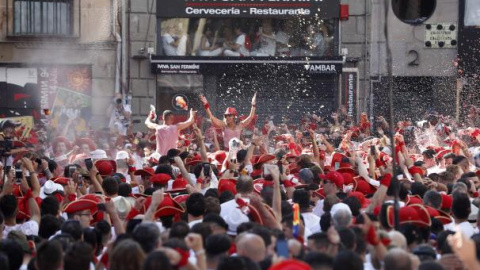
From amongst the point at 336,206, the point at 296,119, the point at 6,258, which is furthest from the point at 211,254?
the point at 296,119

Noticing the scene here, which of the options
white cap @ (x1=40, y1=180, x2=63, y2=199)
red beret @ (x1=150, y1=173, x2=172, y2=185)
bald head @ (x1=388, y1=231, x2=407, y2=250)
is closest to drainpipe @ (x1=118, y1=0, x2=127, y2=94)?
white cap @ (x1=40, y1=180, x2=63, y2=199)

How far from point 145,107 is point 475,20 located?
8.10 metres

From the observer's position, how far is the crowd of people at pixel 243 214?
24.4 feet

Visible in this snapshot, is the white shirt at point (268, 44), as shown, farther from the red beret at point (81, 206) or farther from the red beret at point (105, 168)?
the red beret at point (81, 206)

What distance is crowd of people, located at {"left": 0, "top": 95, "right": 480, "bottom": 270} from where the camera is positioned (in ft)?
24.4

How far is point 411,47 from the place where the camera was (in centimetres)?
2923

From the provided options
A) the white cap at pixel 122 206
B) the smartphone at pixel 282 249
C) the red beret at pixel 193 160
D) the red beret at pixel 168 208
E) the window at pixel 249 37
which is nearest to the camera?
the smartphone at pixel 282 249

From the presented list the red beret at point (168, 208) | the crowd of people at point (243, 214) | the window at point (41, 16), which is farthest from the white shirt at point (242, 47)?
the red beret at point (168, 208)

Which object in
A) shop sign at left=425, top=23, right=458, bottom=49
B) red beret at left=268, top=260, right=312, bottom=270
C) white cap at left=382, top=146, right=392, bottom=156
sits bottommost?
red beret at left=268, top=260, right=312, bottom=270

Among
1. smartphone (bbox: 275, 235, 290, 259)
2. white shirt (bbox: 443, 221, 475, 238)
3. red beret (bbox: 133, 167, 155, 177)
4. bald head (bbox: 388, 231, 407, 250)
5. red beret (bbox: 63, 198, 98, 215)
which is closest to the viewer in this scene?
smartphone (bbox: 275, 235, 290, 259)

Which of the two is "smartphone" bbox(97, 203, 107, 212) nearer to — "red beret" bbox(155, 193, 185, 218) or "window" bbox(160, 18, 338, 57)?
"red beret" bbox(155, 193, 185, 218)

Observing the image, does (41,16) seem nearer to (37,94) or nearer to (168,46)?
(37,94)

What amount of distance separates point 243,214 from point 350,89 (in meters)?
19.5

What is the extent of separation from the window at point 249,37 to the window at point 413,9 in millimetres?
1531
